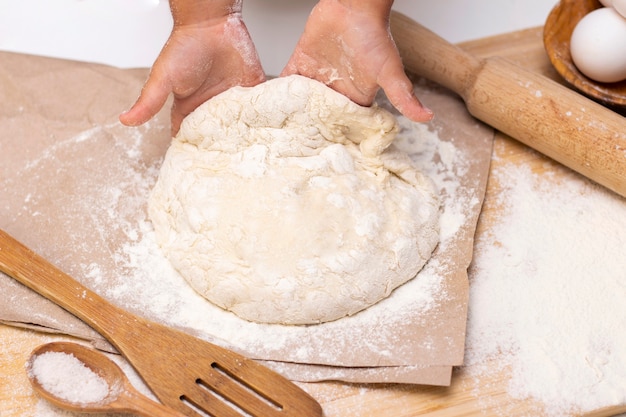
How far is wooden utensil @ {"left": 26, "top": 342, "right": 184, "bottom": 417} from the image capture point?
137 cm

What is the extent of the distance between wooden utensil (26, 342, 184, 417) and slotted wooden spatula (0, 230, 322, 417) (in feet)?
0.13

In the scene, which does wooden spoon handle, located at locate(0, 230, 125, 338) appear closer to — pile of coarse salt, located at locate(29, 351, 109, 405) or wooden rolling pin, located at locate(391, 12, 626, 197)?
pile of coarse salt, located at locate(29, 351, 109, 405)

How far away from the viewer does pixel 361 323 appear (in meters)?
1.55

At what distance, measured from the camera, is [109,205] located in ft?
5.83

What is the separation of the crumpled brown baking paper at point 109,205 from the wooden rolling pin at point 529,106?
102 mm

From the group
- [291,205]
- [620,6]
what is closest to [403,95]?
[291,205]

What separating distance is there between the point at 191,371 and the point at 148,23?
1248mm

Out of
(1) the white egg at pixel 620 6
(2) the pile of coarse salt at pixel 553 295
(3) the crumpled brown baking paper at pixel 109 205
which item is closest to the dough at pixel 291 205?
(3) the crumpled brown baking paper at pixel 109 205

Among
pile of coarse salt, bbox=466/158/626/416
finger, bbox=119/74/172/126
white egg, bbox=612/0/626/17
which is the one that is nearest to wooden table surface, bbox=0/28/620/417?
pile of coarse salt, bbox=466/158/626/416

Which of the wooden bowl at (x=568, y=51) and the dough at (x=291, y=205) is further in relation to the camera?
the wooden bowl at (x=568, y=51)

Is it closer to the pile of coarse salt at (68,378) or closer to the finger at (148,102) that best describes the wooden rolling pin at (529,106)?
the finger at (148,102)

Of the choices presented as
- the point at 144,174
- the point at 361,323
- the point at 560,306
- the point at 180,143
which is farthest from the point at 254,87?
the point at 560,306

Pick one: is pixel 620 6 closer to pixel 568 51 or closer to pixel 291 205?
pixel 568 51

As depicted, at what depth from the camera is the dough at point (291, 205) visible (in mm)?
1525
